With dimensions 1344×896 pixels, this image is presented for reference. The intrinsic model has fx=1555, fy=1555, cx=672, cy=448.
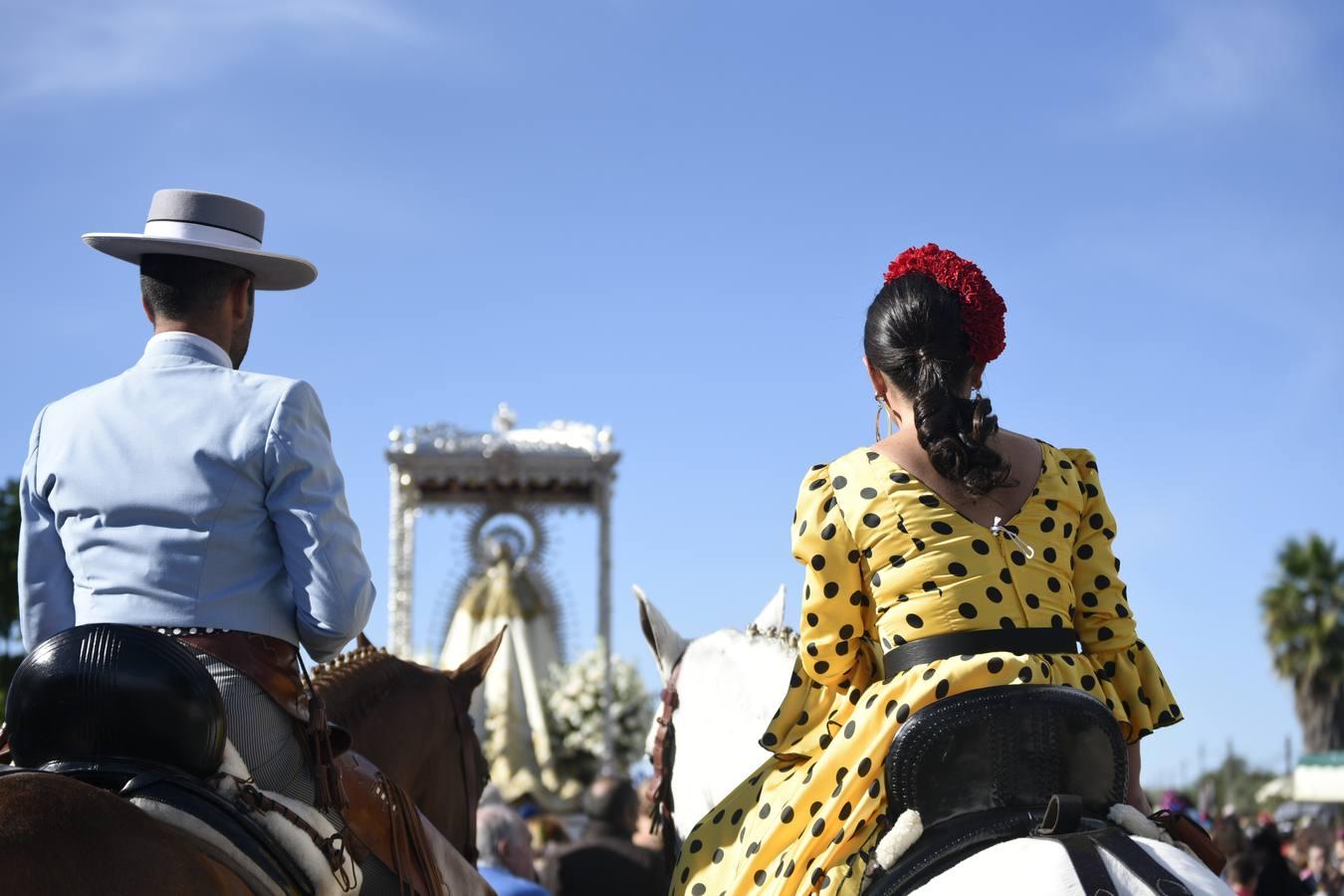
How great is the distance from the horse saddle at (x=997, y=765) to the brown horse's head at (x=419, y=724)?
185 centimetres

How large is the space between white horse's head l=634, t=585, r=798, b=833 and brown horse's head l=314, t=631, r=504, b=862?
0.61 metres

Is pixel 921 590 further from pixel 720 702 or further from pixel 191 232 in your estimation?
pixel 191 232

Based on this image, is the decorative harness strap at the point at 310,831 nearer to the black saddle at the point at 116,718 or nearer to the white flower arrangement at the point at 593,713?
the black saddle at the point at 116,718

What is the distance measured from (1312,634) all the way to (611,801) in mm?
33199

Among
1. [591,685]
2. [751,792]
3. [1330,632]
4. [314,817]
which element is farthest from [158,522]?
[1330,632]

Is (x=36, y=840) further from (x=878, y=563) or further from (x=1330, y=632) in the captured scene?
(x=1330, y=632)

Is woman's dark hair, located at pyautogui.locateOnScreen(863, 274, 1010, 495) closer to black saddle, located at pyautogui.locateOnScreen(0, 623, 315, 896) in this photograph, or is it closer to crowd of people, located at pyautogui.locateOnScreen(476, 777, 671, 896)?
black saddle, located at pyautogui.locateOnScreen(0, 623, 315, 896)

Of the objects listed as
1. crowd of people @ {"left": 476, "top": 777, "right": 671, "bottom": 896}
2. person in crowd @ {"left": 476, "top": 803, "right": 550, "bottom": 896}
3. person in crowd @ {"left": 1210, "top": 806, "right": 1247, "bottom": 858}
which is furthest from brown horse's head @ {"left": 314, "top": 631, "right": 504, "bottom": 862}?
person in crowd @ {"left": 1210, "top": 806, "right": 1247, "bottom": 858}

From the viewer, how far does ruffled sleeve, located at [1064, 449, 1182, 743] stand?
3459 millimetres

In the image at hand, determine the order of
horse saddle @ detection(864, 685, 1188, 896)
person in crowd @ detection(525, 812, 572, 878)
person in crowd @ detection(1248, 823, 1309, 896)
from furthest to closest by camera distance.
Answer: person in crowd @ detection(525, 812, 572, 878)
person in crowd @ detection(1248, 823, 1309, 896)
horse saddle @ detection(864, 685, 1188, 896)

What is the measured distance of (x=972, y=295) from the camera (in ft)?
11.2

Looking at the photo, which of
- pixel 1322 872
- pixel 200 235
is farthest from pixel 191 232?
pixel 1322 872

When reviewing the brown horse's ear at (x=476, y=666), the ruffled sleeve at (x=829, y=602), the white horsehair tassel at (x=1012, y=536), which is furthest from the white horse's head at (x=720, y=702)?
the white horsehair tassel at (x=1012, y=536)

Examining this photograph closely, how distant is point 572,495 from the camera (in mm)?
28266
